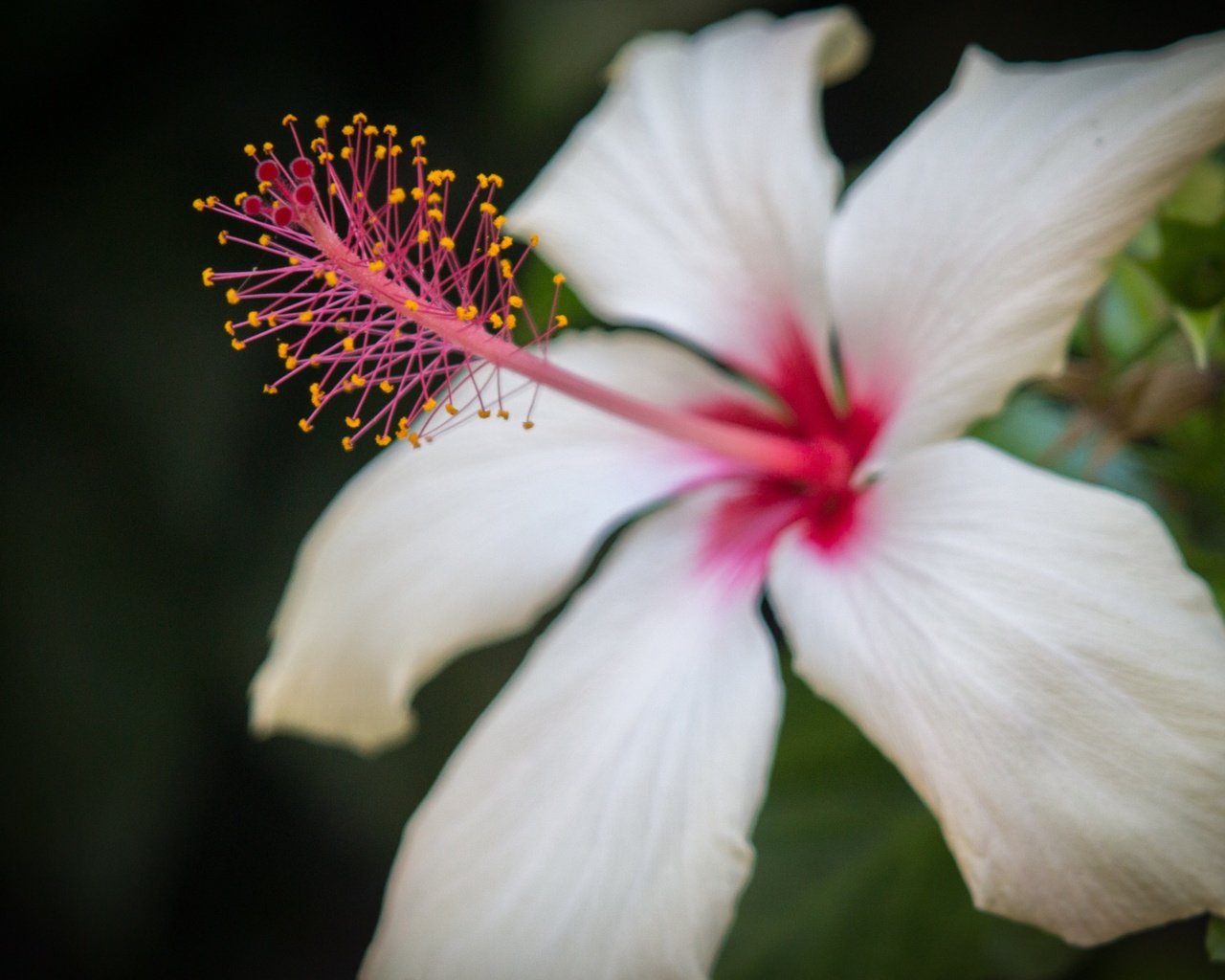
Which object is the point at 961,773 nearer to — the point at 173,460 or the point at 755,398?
the point at 755,398

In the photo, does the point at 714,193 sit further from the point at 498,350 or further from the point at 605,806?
the point at 605,806

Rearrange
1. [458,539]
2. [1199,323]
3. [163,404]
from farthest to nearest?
[163,404]
[458,539]
[1199,323]

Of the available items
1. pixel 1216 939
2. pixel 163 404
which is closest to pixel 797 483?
pixel 1216 939

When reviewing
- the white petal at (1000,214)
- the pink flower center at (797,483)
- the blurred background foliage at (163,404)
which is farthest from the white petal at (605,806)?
the blurred background foliage at (163,404)

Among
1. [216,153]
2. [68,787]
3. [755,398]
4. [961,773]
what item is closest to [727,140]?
[755,398]

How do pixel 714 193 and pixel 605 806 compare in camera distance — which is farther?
pixel 714 193

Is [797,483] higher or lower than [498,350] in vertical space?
lower

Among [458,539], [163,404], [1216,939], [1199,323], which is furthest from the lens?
[163,404]
